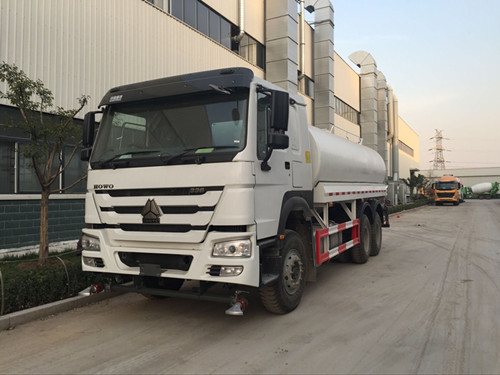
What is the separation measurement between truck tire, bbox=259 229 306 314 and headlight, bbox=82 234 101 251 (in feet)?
6.88

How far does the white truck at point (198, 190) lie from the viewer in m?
3.97

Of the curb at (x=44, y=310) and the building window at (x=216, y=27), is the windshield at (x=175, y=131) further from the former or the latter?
the building window at (x=216, y=27)

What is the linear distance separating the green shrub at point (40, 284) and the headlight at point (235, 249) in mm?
2941

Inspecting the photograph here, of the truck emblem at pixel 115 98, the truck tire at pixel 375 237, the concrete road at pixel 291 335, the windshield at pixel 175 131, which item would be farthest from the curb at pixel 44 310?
the truck tire at pixel 375 237

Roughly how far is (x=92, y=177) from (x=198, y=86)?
1.75m

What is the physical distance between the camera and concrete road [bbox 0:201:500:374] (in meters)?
3.55

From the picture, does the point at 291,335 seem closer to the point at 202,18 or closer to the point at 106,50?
the point at 106,50

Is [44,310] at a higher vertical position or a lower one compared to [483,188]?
lower

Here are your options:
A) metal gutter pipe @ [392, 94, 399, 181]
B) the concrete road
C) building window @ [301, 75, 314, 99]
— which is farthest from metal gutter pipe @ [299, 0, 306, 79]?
metal gutter pipe @ [392, 94, 399, 181]

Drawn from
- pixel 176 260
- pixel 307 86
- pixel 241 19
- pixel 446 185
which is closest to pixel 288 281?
pixel 176 260

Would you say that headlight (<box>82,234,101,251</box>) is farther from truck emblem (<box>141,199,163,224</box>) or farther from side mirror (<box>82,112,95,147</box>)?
side mirror (<box>82,112,95,147</box>)

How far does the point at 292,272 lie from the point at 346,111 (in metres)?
29.5

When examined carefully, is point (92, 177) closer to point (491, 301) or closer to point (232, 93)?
point (232, 93)

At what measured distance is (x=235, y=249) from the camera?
3922 mm
